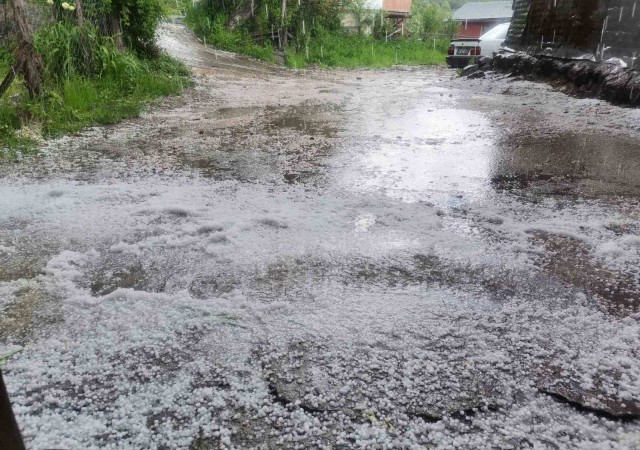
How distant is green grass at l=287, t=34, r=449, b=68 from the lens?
15.3 m

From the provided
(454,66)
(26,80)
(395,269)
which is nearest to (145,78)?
(26,80)

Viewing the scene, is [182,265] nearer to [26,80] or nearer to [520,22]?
[26,80]

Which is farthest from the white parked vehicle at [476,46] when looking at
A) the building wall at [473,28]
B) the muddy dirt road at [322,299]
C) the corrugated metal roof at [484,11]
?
the building wall at [473,28]

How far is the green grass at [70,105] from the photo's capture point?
4.05 m

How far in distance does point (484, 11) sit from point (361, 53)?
20.9 m

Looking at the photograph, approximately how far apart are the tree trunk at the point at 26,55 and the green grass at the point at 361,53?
9847 millimetres

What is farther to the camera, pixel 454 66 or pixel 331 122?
pixel 454 66

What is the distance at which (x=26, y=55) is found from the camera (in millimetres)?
4430

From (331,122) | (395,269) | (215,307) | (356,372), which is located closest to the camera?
(356,372)

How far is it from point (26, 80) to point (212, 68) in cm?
632

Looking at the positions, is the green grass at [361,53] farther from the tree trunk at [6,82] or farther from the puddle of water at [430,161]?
the tree trunk at [6,82]

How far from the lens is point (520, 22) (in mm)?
9875

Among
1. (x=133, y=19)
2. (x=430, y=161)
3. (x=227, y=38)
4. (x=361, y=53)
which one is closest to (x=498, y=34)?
(x=361, y=53)

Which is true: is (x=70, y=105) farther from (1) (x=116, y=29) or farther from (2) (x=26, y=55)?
(1) (x=116, y=29)
